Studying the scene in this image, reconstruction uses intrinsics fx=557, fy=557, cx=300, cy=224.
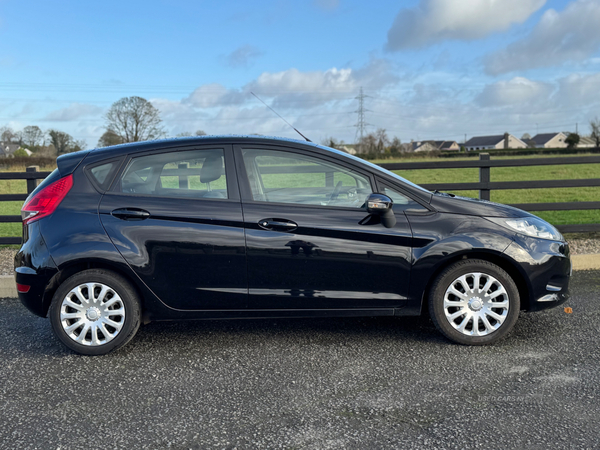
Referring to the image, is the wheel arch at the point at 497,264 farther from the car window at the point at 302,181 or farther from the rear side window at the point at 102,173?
→ the rear side window at the point at 102,173

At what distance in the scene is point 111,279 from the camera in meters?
4.07

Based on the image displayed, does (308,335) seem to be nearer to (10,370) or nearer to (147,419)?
(147,419)

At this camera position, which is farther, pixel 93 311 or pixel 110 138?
pixel 110 138

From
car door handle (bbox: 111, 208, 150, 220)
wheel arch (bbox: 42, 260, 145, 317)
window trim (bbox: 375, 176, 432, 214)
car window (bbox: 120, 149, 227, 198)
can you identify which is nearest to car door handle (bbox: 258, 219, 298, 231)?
car window (bbox: 120, 149, 227, 198)

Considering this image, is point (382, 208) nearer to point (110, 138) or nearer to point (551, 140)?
point (110, 138)

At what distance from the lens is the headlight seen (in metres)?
4.20

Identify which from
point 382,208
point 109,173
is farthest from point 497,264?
point 109,173

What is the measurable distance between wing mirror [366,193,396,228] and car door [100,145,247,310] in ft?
3.12

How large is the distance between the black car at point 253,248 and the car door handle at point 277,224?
0.01m

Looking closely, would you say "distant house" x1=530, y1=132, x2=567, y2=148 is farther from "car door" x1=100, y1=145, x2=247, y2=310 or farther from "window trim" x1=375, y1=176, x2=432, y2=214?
"car door" x1=100, y1=145, x2=247, y2=310

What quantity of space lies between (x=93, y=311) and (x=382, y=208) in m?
2.23

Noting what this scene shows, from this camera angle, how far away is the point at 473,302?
413 centimetres

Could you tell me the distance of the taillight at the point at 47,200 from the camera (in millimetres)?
4102

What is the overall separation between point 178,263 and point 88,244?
2.16 feet
